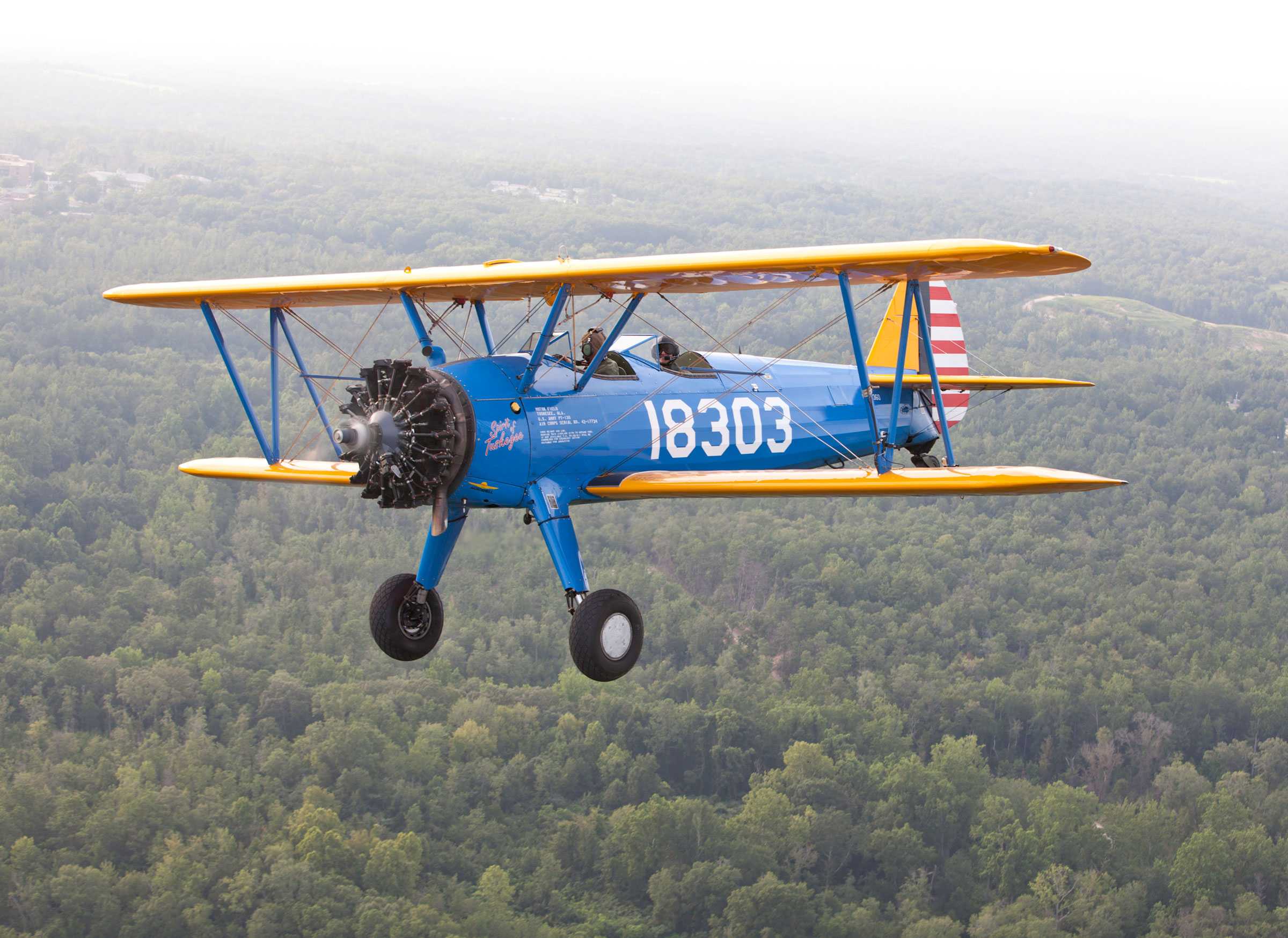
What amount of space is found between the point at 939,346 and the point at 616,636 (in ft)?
39.4

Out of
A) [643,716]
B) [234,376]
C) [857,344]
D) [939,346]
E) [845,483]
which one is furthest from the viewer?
[643,716]

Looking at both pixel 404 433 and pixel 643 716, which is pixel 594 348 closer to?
pixel 404 433

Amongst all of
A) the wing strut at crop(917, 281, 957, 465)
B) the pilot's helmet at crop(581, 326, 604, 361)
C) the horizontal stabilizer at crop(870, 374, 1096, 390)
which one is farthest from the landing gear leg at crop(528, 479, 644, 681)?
the horizontal stabilizer at crop(870, 374, 1096, 390)

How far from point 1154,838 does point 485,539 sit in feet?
318

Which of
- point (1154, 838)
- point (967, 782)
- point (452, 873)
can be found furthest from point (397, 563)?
point (1154, 838)

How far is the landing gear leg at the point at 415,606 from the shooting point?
1753cm

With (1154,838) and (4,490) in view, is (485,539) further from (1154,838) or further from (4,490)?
(4,490)

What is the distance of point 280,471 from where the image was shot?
19.9 m

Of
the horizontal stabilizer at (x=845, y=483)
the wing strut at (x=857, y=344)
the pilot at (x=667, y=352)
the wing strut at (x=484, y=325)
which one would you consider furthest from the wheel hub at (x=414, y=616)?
the wing strut at (x=857, y=344)

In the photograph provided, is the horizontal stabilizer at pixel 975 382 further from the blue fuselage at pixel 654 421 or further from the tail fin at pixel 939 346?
the blue fuselage at pixel 654 421

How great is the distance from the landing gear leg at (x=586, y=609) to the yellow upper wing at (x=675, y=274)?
7.74 ft

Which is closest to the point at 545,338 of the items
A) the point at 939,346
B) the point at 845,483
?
the point at 845,483

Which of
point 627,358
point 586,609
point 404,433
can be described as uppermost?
point 627,358

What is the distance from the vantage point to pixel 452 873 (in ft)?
374
